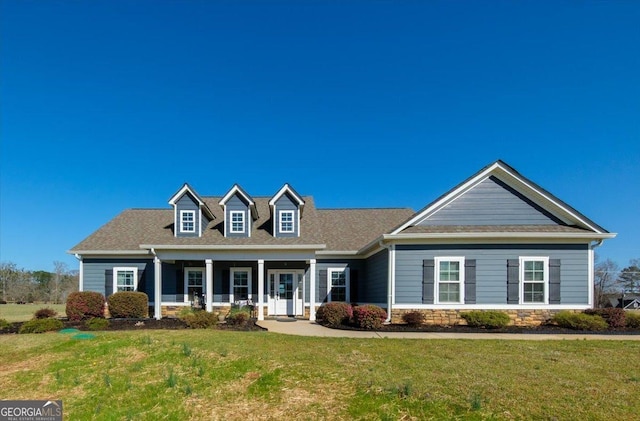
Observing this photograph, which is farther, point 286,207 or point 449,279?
point 286,207

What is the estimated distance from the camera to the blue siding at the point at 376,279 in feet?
50.9

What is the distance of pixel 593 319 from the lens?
Answer: 12773 mm

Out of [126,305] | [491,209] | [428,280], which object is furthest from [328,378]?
[126,305]

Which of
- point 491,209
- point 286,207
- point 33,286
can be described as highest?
point 286,207

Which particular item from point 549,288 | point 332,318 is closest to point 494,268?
point 549,288

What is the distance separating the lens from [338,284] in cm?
1895

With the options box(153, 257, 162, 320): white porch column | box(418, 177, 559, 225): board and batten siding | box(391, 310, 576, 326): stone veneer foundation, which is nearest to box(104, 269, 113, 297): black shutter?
box(153, 257, 162, 320): white porch column

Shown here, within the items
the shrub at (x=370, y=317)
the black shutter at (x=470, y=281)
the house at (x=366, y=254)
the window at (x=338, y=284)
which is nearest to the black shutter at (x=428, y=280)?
the house at (x=366, y=254)

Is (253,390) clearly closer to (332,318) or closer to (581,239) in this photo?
(332,318)

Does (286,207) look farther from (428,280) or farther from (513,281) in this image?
(513,281)

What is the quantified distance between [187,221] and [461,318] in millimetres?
12524

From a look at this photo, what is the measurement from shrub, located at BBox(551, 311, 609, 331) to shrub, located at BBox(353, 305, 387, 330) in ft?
19.5

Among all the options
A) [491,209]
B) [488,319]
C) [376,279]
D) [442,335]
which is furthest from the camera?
[376,279]

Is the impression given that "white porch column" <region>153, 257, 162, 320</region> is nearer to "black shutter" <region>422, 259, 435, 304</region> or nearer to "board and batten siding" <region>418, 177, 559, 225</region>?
"black shutter" <region>422, 259, 435, 304</region>
